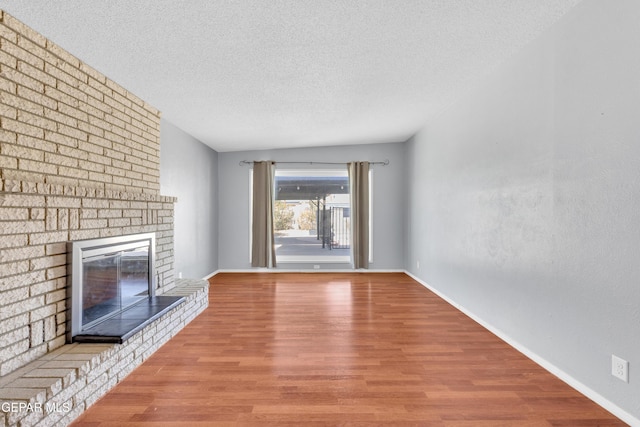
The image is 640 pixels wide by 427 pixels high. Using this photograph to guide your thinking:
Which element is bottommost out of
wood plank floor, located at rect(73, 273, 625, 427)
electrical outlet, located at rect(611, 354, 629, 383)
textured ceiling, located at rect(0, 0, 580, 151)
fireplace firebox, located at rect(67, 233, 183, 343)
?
wood plank floor, located at rect(73, 273, 625, 427)

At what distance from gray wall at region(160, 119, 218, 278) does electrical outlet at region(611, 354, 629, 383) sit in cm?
431

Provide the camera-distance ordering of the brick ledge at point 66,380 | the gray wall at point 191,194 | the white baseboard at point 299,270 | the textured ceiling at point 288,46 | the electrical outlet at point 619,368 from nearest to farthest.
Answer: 1. the brick ledge at point 66,380
2. the electrical outlet at point 619,368
3. the textured ceiling at point 288,46
4. the gray wall at point 191,194
5. the white baseboard at point 299,270

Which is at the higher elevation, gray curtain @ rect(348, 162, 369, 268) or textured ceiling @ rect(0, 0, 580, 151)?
textured ceiling @ rect(0, 0, 580, 151)

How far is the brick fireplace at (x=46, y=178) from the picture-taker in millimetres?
1790

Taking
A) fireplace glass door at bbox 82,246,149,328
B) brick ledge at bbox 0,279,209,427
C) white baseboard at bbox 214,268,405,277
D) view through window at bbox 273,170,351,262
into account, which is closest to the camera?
brick ledge at bbox 0,279,209,427

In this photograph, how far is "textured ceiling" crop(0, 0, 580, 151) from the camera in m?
1.94

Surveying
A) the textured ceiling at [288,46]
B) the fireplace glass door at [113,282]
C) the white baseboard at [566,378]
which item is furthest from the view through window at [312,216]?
the fireplace glass door at [113,282]

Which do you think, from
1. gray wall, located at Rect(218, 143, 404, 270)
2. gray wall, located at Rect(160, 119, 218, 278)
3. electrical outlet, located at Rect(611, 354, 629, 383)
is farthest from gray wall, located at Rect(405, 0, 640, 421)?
gray wall, located at Rect(160, 119, 218, 278)

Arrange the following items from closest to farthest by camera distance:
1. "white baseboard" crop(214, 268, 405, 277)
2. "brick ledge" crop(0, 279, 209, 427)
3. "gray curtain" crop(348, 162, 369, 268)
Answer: "brick ledge" crop(0, 279, 209, 427)
"gray curtain" crop(348, 162, 369, 268)
"white baseboard" crop(214, 268, 405, 277)

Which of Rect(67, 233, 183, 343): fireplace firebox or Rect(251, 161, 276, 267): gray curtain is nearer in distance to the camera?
Rect(67, 233, 183, 343): fireplace firebox

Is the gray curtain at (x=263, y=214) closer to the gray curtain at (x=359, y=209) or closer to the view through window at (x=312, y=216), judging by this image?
the view through window at (x=312, y=216)

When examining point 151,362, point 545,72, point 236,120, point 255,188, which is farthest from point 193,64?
point 255,188

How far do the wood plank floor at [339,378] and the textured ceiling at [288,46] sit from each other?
2.30 metres

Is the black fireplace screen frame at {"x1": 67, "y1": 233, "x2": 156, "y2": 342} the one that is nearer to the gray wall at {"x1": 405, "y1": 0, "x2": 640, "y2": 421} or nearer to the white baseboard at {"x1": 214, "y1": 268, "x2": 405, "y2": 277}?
the white baseboard at {"x1": 214, "y1": 268, "x2": 405, "y2": 277}
